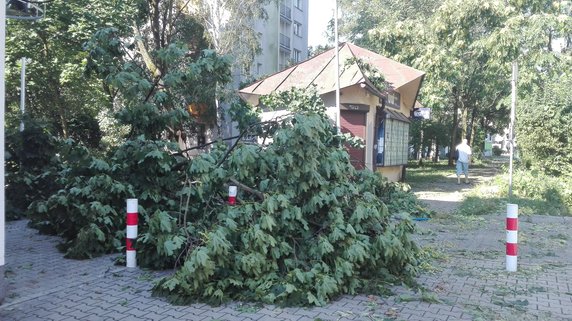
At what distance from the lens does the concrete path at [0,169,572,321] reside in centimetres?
494

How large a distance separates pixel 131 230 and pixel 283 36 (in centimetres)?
3960

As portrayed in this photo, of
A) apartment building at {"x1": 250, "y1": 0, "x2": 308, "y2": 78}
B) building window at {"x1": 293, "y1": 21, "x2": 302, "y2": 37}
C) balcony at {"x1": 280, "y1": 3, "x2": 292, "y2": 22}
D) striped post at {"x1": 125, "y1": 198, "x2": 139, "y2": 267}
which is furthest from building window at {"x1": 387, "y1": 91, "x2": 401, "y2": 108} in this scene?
building window at {"x1": 293, "y1": 21, "x2": 302, "y2": 37}

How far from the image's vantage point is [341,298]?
17.9 feet

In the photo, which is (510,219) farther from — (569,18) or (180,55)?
(569,18)

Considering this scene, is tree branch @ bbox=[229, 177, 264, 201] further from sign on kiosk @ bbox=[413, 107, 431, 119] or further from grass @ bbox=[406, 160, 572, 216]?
sign on kiosk @ bbox=[413, 107, 431, 119]

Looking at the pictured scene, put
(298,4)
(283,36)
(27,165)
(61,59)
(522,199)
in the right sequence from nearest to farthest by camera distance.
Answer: (27,165) → (522,199) → (61,59) → (283,36) → (298,4)

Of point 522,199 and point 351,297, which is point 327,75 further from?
point 351,297

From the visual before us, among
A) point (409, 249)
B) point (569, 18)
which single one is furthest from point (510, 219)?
point (569, 18)

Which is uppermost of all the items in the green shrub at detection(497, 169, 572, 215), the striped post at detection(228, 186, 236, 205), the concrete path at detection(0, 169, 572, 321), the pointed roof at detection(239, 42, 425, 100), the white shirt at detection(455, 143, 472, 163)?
the pointed roof at detection(239, 42, 425, 100)

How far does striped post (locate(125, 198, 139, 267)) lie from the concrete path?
0.55ft

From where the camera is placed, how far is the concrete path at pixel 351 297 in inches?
194

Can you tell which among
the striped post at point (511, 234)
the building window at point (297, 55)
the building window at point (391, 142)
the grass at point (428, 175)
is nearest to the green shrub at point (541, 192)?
the building window at point (391, 142)

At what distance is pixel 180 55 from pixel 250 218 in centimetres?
291

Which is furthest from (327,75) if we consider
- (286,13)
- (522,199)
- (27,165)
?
(286,13)
